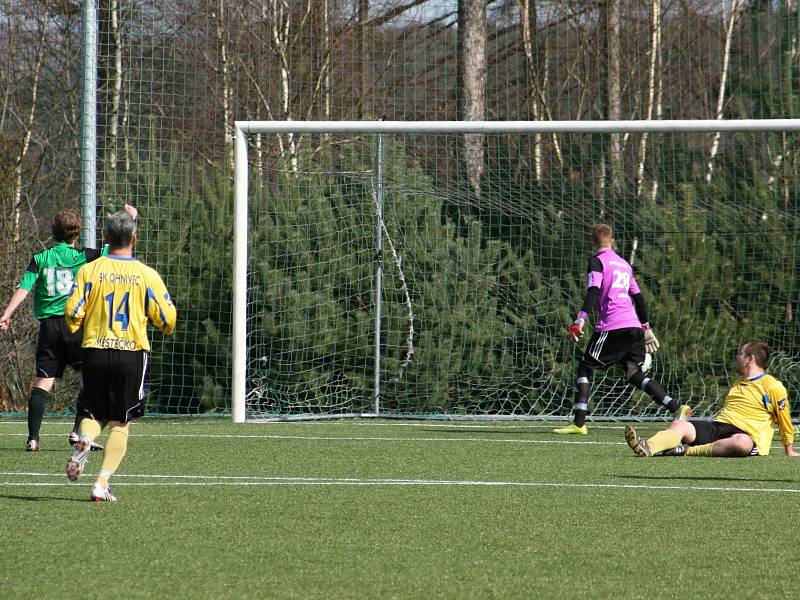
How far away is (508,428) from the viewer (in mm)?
11062

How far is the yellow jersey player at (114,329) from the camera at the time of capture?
19.4 ft

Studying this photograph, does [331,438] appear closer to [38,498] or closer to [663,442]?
[663,442]

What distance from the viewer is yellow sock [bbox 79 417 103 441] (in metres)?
5.89

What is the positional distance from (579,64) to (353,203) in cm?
531

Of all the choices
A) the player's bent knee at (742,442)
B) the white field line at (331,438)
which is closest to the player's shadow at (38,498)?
the white field line at (331,438)

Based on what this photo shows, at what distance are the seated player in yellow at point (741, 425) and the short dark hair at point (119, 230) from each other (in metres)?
3.65

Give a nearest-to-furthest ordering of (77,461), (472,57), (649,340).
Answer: (77,461) < (649,340) < (472,57)

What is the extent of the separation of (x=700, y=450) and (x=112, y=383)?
4.23 metres

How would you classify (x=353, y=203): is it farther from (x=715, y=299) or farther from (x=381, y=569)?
(x=381, y=569)

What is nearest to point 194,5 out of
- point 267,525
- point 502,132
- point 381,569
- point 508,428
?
point 502,132

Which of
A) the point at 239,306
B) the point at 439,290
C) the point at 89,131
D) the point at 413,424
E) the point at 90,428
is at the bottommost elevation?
the point at 413,424

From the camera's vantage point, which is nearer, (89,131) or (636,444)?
(636,444)

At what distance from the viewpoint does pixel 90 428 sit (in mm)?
5930

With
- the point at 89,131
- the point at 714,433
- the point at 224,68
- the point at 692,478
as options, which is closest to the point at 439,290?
the point at 89,131
